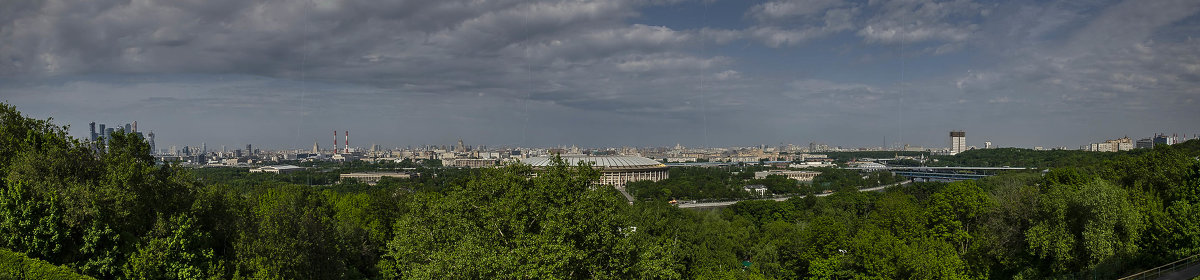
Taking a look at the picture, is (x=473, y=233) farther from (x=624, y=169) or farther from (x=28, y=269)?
(x=624, y=169)

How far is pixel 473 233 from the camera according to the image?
12.3m

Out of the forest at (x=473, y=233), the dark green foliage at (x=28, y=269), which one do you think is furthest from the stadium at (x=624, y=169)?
the dark green foliage at (x=28, y=269)

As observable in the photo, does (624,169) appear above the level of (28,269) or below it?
below

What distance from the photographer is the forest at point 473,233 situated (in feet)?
40.0

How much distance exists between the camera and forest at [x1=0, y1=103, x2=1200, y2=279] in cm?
1218

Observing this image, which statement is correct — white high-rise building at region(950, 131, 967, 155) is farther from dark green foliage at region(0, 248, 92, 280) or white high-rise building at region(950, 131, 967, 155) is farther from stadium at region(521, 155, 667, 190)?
dark green foliage at region(0, 248, 92, 280)

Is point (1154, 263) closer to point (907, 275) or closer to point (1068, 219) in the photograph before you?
point (1068, 219)

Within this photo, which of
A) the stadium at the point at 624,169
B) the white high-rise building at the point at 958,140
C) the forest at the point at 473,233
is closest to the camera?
the forest at the point at 473,233

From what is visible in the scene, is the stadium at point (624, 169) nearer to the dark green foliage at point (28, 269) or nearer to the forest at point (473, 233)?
the forest at point (473, 233)

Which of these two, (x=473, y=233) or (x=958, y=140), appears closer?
(x=473, y=233)

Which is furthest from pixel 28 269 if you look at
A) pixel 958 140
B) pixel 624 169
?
pixel 958 140

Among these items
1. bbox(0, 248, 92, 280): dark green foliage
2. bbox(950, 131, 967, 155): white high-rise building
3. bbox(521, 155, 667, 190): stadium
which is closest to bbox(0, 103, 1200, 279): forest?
bbox(0, 248, 92, 280): dark green foliage

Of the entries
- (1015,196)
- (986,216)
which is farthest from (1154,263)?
(1015,196)

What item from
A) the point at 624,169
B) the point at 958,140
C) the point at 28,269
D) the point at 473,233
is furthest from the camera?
the point at 958,140
